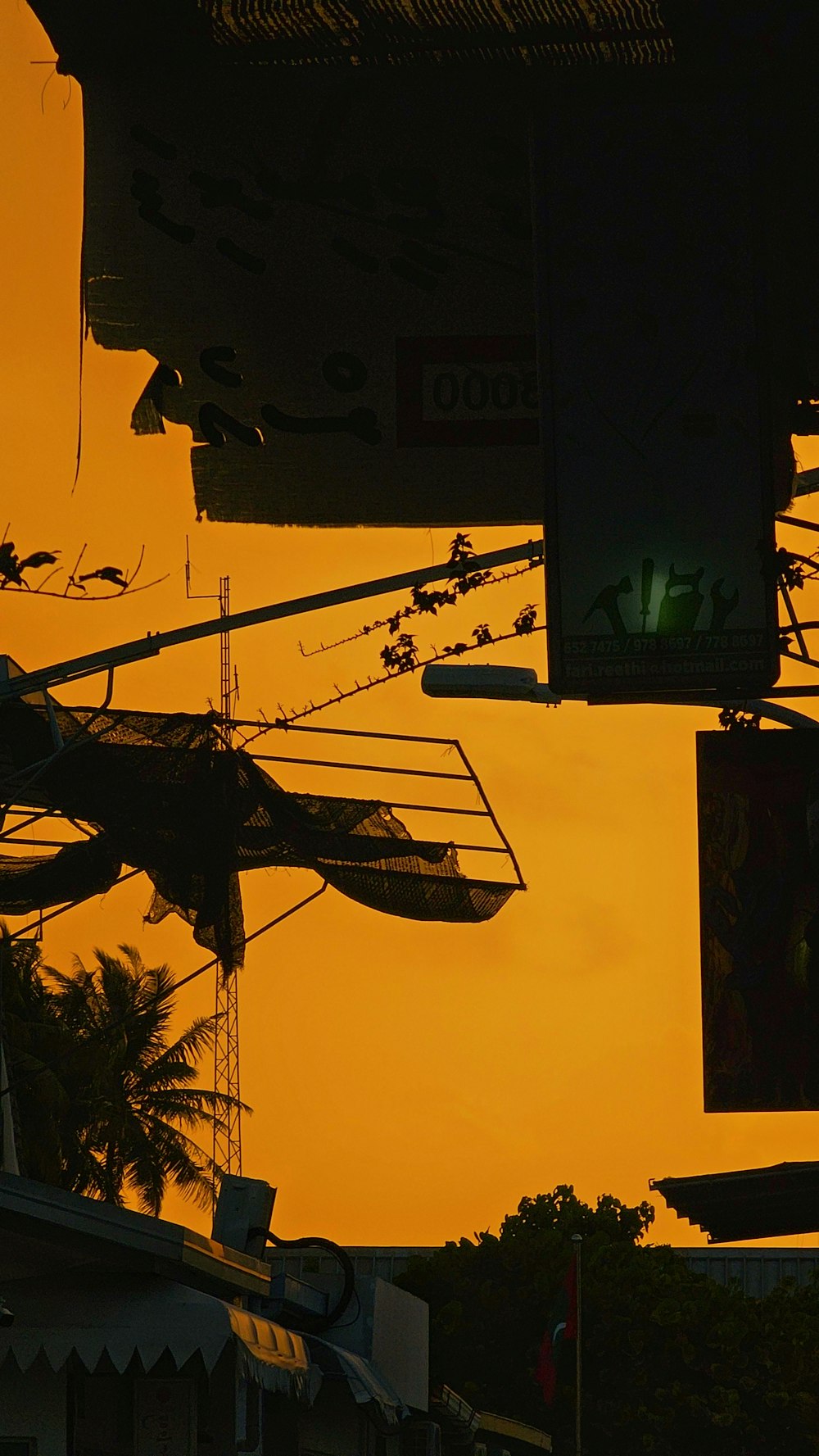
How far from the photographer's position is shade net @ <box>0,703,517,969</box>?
17031 mm

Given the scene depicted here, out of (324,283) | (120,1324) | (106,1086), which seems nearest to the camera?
(324,283)

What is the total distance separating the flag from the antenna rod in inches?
1328

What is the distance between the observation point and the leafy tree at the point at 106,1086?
41.7 meters

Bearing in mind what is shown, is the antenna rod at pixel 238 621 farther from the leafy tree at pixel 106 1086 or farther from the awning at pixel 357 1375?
the leafy tree at pixel 106 1086

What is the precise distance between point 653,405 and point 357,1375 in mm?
9842

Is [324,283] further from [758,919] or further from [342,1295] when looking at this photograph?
[342,1295]

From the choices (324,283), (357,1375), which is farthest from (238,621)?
(357,1375)

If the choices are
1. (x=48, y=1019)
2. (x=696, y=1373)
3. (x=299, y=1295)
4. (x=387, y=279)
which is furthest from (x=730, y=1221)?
(x=696, y=1373)

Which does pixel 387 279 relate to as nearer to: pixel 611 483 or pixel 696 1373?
pixel 611 483

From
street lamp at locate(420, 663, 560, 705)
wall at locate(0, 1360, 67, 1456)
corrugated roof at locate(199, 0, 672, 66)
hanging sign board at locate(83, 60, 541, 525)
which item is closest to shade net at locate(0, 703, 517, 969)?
street lamp at locate(420, 663, 560, 705)

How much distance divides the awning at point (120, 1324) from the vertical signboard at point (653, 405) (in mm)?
5131

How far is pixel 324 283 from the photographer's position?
40.1 ft

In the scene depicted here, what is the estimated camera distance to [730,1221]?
23.3 m

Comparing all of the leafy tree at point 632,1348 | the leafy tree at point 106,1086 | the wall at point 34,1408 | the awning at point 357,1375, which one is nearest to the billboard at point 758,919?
the wall at point 34,1408
